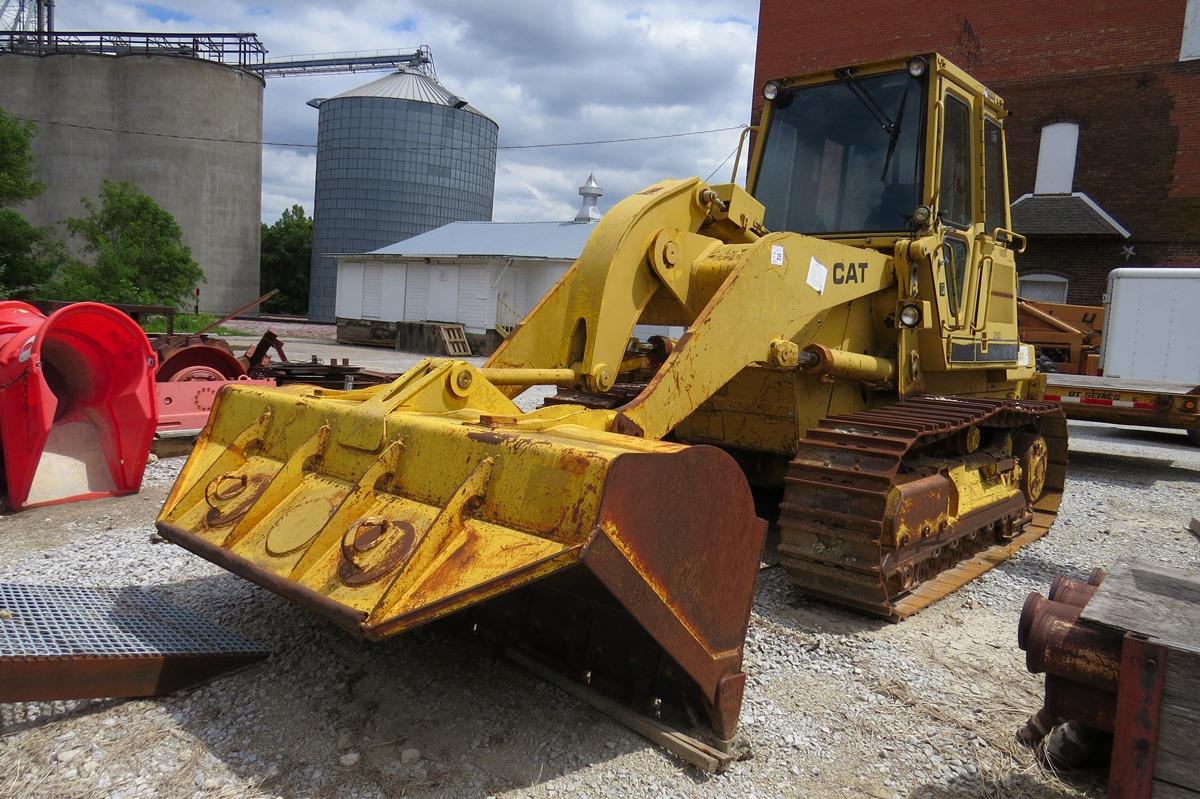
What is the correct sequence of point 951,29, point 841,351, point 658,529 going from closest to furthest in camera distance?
point 658,529 → point 841,351 → point 951,29

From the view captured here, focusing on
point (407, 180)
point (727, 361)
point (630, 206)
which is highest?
point (407, 180)

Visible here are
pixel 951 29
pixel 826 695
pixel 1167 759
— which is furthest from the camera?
pixel 951 29

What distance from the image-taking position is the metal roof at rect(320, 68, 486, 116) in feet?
109

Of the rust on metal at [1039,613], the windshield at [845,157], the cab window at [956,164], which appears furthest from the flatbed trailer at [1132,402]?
the rust on metal at [1039,613]

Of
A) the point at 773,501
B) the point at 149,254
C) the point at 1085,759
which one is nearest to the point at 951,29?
the point at 773,501

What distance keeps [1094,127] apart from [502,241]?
15.9 metres

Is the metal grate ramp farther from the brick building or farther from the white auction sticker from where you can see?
the brick building

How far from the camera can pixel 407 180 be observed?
3344cm

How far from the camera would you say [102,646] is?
3012 mm

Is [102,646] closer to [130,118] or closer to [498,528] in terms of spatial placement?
[498,528]

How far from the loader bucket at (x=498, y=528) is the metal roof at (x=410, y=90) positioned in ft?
106

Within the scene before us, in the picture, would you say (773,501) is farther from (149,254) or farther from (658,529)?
(149,254)

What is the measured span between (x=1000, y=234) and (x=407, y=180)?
1185 inches

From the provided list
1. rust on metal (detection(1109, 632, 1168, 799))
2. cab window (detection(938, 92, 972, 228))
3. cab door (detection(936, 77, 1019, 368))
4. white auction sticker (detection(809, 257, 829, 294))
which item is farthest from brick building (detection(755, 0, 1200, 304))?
rust on metal (detection(1109, 632, 1168, 799))
